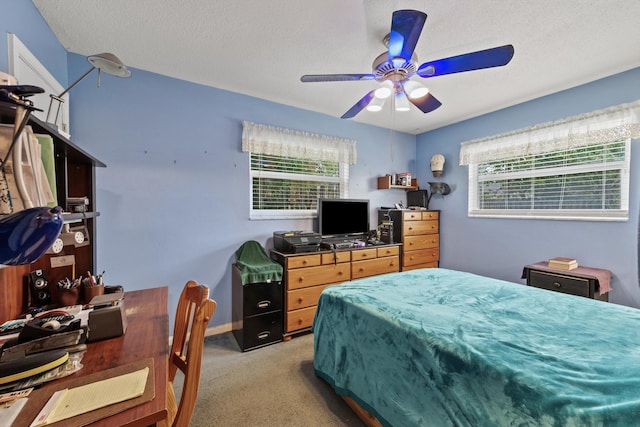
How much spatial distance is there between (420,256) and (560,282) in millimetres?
1566

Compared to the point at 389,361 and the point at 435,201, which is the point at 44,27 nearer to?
the point at 389,361

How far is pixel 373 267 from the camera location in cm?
318

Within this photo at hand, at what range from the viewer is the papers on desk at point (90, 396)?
67 centimetres

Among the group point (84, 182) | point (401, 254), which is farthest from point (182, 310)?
point (401, 254)

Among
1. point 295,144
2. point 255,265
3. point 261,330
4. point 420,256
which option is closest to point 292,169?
point 295,144

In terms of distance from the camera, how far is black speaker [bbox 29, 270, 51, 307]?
142 cm

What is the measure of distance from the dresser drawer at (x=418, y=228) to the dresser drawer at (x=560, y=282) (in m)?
1.38

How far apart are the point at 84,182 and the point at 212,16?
1471mm

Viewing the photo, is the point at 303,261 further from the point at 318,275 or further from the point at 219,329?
the point at 219,329

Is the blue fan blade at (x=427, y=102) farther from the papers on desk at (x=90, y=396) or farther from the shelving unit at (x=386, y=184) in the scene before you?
the papers on desk at (x=90, y=396)

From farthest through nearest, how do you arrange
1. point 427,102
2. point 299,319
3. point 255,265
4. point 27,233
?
point 299,319, point 255,265, point 427,102, point 27,233

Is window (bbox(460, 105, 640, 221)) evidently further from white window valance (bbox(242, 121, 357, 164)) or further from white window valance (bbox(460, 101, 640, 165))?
white window valance (bbox(242, 121, 357, 164))

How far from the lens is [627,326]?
4.26 feet

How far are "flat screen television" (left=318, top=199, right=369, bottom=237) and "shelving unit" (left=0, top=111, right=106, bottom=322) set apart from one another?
2093 mm
